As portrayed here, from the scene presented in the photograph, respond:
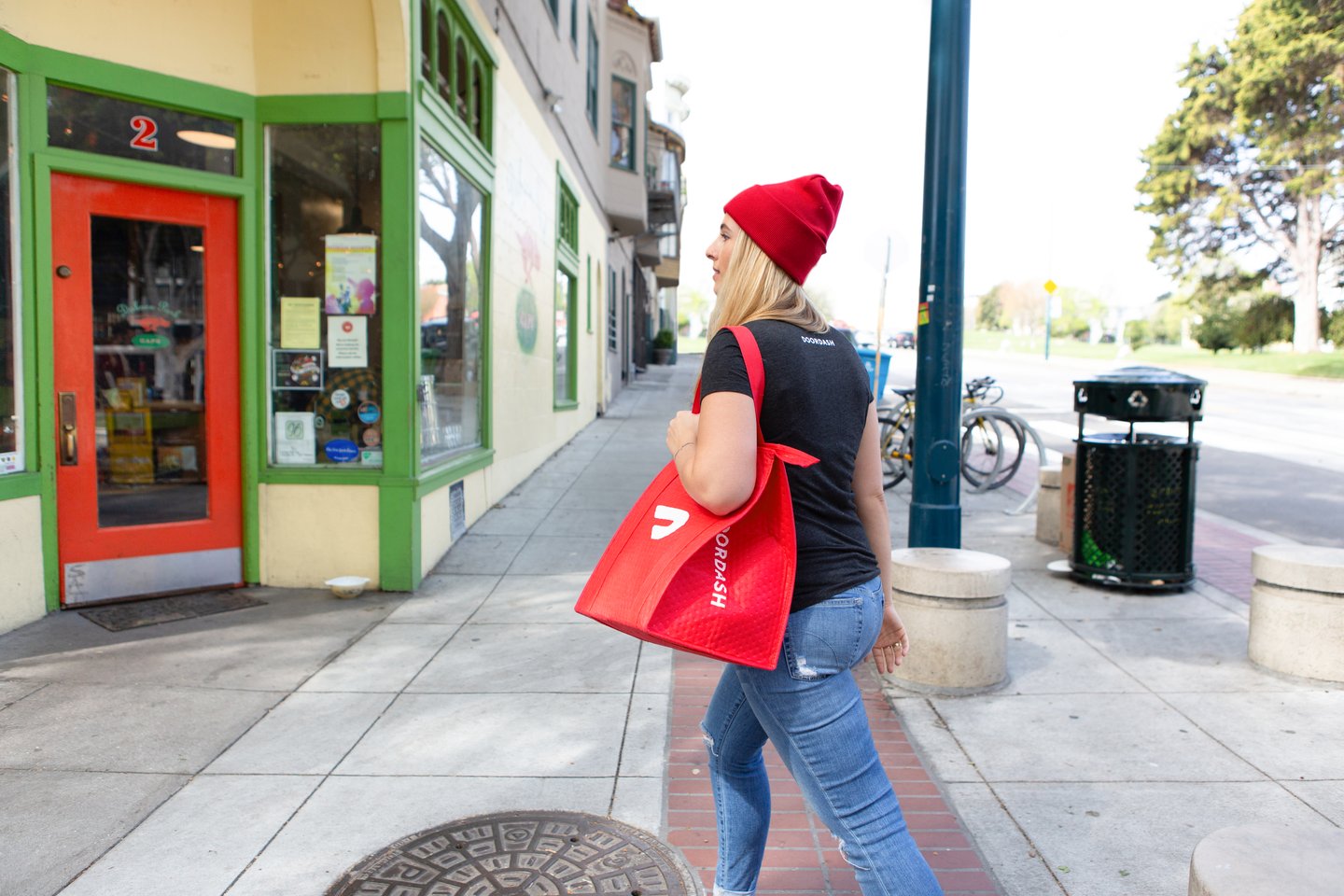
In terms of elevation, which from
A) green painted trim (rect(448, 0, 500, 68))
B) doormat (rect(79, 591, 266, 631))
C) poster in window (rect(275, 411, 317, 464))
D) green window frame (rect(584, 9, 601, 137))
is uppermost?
green window frame (rect(584, 9, 601, 137))

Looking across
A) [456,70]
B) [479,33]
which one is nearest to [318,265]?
[456,70]

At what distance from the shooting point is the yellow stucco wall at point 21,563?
16.8ft

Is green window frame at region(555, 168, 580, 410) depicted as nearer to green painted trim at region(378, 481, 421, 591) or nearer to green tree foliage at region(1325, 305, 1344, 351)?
green painted trim at region(378, 481, 421, 591)

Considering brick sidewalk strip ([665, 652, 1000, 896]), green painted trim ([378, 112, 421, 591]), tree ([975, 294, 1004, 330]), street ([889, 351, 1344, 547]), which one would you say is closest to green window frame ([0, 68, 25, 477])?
green painted trim ([378, 112, 421, 591])

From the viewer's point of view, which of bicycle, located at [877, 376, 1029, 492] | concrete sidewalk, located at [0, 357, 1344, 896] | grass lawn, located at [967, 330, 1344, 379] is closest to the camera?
concrete sidewalk, located at [0, 357, 1344, 896]

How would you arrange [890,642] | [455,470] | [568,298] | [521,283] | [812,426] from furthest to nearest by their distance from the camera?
[568,298]
[521,283]
[455,470]
[890,642]
[812,426]

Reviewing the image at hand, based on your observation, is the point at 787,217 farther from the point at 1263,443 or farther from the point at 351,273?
the point at 1263,443

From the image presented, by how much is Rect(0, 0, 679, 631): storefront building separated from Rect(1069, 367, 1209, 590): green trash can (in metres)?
4.36

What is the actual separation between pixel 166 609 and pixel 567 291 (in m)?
9.02

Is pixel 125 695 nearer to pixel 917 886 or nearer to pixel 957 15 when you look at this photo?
pixel 917 886

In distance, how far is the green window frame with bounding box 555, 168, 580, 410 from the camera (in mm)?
12797

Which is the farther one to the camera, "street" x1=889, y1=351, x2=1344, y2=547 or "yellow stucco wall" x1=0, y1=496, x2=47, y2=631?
"street" x1=889, y1=351, x2=1344, y2=547

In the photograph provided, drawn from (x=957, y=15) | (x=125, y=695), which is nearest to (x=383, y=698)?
(x=125, y=695)

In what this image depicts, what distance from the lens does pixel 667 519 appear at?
76.9 inches
